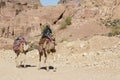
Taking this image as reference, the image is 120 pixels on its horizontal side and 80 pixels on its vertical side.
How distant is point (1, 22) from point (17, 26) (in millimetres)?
9891

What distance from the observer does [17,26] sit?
72312 mm

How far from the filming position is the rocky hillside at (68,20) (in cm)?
5409

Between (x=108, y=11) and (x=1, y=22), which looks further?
(x=1, y=22)

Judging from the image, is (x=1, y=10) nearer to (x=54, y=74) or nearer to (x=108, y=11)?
(x=108, y=11)

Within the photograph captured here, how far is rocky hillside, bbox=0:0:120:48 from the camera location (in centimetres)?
5409

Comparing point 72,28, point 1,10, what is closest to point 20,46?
point 72,28

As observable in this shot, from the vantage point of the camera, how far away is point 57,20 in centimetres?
6894

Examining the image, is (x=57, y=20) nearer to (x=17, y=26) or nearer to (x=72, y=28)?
(x=17, y=26)

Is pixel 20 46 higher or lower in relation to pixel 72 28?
higher

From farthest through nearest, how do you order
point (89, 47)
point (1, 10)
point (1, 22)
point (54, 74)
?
1. point (1, 10)
2. point (1, 22)
3. point (89, 47)
4. point (54, 74)

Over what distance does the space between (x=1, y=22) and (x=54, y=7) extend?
15.2 m

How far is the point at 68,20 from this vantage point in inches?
2330

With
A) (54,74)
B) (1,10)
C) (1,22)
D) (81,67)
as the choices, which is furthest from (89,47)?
(1,10)

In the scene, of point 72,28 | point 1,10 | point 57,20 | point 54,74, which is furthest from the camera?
point 1,10
